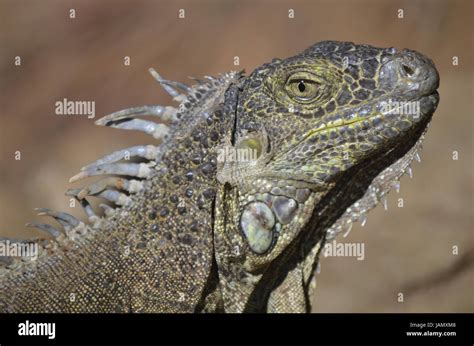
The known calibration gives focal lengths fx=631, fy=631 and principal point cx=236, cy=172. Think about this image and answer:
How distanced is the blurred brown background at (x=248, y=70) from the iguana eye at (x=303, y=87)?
149 inches

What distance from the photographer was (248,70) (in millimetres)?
7609

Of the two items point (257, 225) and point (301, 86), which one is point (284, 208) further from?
point (301, 86)

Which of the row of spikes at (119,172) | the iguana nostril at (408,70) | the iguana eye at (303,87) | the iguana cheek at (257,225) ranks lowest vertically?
the iguana cheek at (257,225)

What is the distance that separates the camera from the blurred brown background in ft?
22.3

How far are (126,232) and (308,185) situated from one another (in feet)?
3.30

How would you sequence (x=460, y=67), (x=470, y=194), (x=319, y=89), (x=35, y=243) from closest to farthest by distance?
1. (x=319, y=89)
2. (x=35, y=243)
3. (x=470, y=194)
4. (x=460, y=67)

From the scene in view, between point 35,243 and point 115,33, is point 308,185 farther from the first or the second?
point 115,33

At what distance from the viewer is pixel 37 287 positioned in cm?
336

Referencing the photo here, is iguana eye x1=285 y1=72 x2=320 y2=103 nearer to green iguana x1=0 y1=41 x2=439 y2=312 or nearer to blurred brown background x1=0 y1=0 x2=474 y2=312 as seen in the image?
green iguana x1=0 y1=41 x2=439 y2=312

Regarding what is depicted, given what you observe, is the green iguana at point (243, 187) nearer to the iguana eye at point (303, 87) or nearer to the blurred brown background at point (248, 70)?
the iguana eye at point (303, 87)

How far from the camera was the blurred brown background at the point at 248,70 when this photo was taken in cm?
679

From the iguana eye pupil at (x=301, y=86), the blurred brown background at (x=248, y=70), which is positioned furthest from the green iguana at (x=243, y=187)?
the blurred brown background at (x=248, y=70)

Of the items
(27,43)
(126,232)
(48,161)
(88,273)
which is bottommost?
(88,273)

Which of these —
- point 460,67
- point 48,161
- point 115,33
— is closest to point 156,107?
point 48,161
